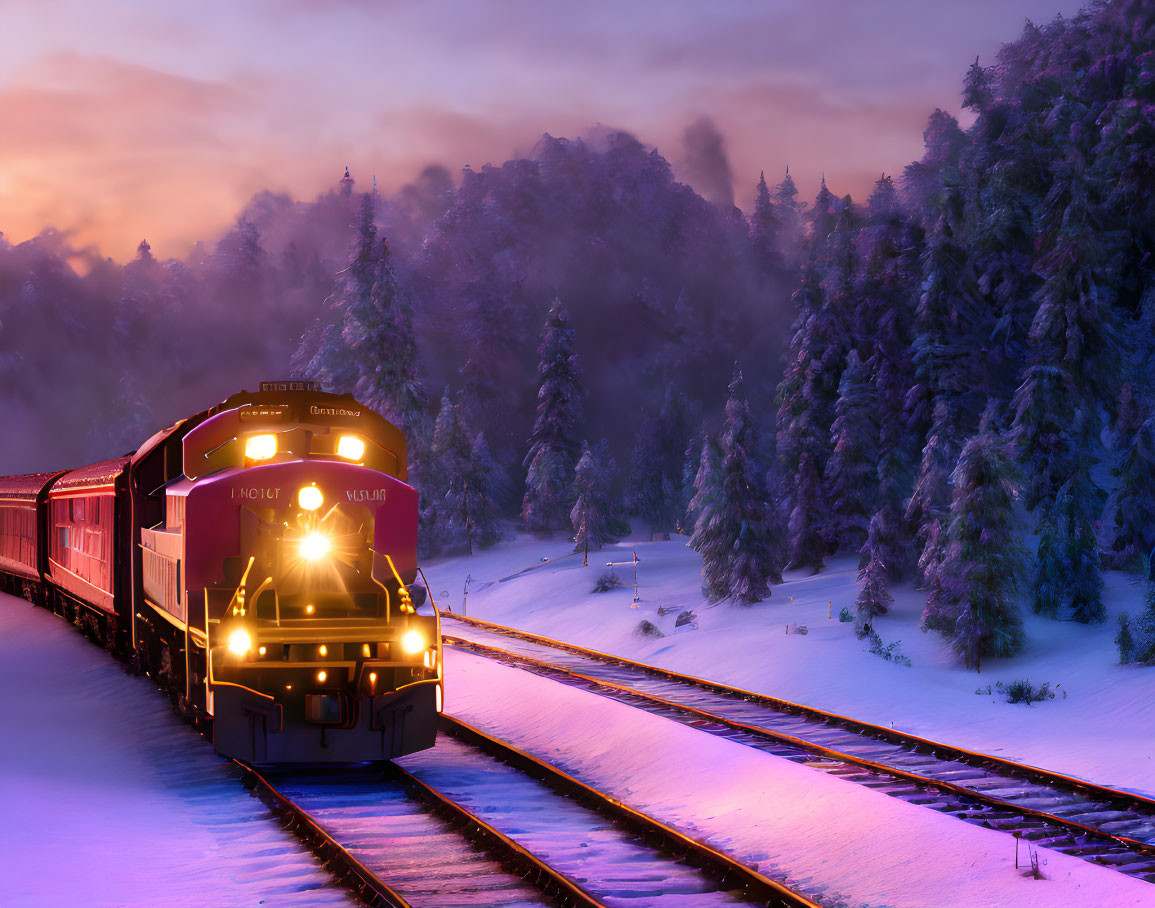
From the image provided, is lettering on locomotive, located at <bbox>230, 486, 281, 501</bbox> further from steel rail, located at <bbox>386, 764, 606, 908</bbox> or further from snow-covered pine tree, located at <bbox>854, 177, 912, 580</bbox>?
snow-covered pine tree, located at <bbox>854, 177, 912, 580</bbox>

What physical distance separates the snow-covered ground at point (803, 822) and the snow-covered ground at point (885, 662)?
15.9 feet

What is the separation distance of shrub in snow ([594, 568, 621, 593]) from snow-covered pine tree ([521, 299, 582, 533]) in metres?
17.8

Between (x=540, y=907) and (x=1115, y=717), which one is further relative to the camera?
(x=1115, y=717)

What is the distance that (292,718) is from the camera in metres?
12.4

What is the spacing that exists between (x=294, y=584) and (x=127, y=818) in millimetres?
3060

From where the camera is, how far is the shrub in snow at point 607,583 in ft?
144

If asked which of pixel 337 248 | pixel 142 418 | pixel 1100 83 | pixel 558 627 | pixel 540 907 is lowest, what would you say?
pixel 558 627

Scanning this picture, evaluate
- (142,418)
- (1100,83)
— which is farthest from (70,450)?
(1100,83)

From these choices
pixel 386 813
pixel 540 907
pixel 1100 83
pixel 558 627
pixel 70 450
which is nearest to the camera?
pixel 540 907

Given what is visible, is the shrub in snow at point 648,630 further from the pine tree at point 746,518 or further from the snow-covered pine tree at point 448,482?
the snow-covered pine tree at point 448,482

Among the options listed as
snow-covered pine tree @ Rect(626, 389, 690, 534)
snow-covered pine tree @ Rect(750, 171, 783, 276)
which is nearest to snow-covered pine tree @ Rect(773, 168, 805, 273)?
snow-covered pine tree @ Rect(750, 171, 783, 276)

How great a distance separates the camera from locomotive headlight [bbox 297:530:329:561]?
504 inches

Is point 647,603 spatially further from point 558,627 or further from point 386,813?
point 386,813

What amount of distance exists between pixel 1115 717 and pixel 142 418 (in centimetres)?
10396
